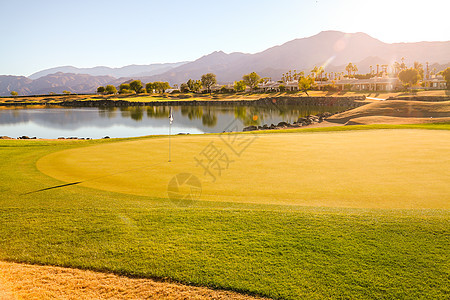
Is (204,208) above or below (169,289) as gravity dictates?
above

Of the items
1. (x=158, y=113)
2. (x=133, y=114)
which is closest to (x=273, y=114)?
(x=158, y=113)

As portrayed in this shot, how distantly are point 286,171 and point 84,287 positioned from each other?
6668 millimetres

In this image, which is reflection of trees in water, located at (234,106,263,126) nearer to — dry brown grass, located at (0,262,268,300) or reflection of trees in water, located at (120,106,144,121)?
reflection of trees in water, located at (120,106,144,121)

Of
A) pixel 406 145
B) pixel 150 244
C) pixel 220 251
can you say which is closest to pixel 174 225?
pixel 150 244

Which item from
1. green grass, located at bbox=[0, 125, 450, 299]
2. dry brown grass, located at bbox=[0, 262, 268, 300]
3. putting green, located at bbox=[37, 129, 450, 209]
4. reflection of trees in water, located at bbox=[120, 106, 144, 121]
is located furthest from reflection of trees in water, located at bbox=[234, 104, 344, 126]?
dry brown grass, located at bbox=[0, 262, 268, 300]

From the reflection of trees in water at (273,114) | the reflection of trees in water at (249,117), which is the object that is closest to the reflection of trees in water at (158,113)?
the reflection of trees in water at (249,117)

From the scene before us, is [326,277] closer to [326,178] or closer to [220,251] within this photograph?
[220,251]

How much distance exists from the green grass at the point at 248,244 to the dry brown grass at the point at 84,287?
0.15 meters

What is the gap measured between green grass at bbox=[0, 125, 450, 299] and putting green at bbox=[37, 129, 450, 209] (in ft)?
2.97

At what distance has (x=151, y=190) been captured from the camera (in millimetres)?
7883

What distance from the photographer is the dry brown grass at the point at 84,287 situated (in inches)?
158

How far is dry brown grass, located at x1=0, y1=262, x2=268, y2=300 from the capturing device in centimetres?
402

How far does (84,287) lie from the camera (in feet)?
13.8

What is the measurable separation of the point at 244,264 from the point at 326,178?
196 inches
